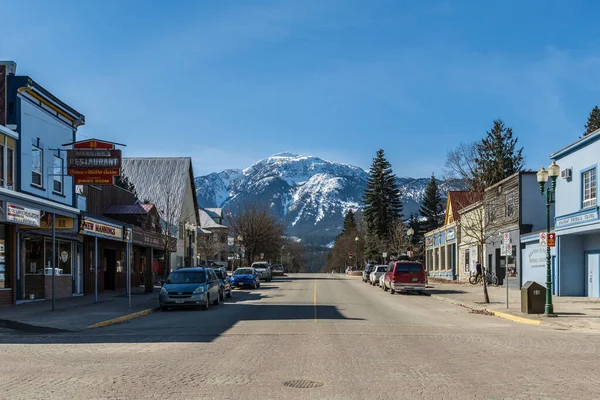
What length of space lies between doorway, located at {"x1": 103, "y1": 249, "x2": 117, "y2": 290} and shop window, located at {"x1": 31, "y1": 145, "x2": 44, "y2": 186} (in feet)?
36.8

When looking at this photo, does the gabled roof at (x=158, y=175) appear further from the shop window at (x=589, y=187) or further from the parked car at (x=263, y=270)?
the shop window at (x=589, y=187)

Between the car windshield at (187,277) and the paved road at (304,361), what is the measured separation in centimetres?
529

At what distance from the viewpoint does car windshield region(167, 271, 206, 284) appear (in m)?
24.3

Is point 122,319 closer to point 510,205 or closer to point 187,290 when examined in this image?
point 187,290

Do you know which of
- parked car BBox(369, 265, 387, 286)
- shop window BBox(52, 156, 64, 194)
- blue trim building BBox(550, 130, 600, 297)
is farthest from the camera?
parked car BBox(369, 265, 387, 286)

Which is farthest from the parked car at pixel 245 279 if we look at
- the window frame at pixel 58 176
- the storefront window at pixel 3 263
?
the storefront window at pixel 3 263

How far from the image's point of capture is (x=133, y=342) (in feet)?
45.9

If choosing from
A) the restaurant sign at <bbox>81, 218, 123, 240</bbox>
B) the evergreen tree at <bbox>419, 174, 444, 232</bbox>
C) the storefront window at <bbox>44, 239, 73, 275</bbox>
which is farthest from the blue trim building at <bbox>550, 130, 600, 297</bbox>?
the evergreen tree at <bbox>419, 174, 444, 232</bbox>

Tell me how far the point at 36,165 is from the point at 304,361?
1816cm

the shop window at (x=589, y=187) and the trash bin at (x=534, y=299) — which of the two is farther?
the shop window at (x=589, y=187)

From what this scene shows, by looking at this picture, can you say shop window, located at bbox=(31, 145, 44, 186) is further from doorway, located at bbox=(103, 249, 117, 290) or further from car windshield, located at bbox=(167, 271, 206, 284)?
doorway, located at bbox=(103, 249, 117, 290)

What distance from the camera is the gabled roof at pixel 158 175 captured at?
62438 millimetres

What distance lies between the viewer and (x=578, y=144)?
28.4m

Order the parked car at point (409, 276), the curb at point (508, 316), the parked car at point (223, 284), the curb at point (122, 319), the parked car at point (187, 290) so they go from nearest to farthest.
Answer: the curb at point (122, 319)
the curb at point (508, 316)
the parked car at point (187, 290)
the parked car at point (223, 284)
the parked car at point (409, 276)
